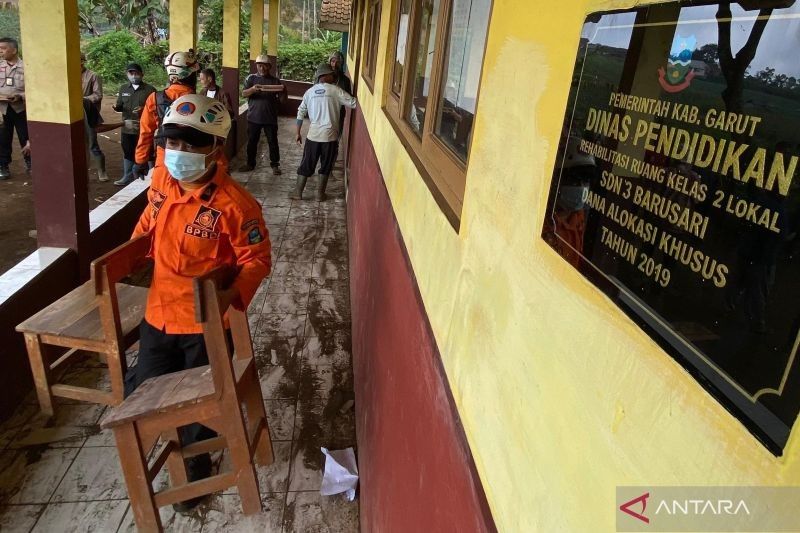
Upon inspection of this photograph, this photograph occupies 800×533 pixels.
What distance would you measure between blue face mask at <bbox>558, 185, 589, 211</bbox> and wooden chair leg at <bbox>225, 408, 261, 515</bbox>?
72.7 inches

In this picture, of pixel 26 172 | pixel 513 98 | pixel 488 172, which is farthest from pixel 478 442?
pixel 26 172

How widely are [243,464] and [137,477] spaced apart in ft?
1.42

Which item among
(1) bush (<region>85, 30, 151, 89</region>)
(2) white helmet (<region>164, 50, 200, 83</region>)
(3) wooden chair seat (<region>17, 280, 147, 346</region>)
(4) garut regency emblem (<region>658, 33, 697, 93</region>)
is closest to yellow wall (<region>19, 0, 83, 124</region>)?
(3) wooden chair seat (<region>17, 280, 147, 346</region>)

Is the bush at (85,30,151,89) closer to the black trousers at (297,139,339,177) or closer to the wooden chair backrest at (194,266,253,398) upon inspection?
the black trousers at (297,139,339,177)

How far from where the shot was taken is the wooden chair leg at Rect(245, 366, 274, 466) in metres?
2.65

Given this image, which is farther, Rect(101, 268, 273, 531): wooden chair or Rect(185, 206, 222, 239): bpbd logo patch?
Rect(185, 206, 222, 239): bpbd logo patch

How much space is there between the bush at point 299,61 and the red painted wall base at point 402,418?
24.1m

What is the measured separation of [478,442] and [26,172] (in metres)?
9.26

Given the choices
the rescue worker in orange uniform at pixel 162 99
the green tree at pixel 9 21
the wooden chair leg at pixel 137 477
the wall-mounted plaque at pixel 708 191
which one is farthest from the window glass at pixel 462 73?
the green tree at pixel 9 21

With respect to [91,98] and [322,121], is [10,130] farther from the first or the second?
[322,121]

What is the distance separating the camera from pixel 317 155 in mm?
7711

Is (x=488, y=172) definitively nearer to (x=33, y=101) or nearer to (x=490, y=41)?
(x=490, y=41)

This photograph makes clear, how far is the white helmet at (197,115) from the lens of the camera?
2.29m

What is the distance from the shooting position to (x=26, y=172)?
8.02 metres
